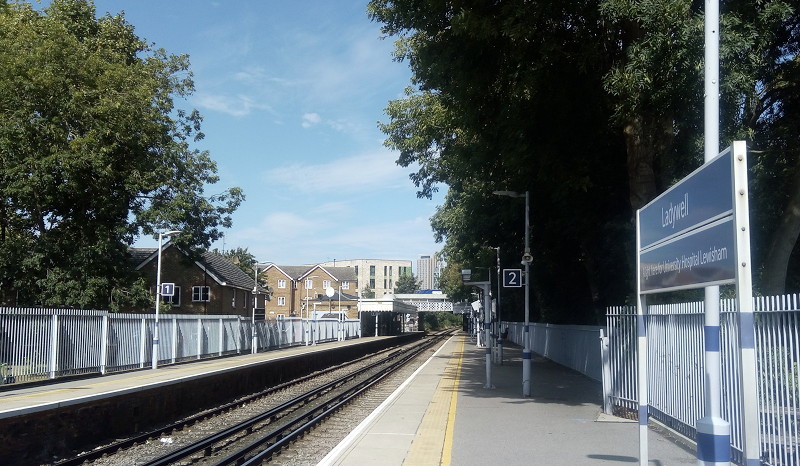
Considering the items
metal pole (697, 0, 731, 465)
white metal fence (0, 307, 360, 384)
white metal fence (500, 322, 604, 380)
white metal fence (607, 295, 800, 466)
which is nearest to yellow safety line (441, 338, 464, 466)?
white metal fence (607, 295, 800, 466)

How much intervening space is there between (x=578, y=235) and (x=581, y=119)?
7202 millimetres

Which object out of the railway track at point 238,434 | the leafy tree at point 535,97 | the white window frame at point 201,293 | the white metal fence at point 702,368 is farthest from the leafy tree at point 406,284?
the white metal fence at point 702,368

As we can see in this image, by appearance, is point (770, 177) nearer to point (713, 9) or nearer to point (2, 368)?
point (713, 9)

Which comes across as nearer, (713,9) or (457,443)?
(713,9)

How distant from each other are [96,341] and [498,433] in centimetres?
1330

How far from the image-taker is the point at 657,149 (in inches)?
567

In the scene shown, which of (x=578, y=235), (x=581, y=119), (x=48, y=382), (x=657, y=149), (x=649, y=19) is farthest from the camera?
(x=578, y=235)

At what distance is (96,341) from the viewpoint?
20.3m

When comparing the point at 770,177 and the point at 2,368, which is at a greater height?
the point at 770,177

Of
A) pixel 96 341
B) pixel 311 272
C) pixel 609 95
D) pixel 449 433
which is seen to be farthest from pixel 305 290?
pixel 449 433

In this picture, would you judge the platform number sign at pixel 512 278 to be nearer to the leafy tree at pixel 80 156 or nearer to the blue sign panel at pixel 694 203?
the blue sign panel at pixel 694 203

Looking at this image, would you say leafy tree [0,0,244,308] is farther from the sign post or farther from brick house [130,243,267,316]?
the sign post

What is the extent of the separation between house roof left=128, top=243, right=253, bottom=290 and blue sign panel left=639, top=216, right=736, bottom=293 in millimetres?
42029

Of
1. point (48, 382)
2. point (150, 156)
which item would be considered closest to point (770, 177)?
point (48, 382)
